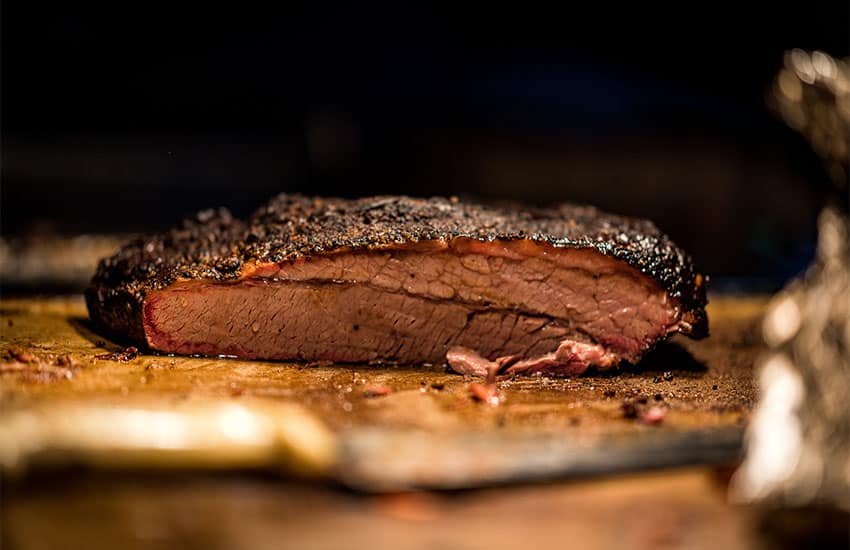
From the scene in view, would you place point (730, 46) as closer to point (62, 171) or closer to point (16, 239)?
point (16, 239)

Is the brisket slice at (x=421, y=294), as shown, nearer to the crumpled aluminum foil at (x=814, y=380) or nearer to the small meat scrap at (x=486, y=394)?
the small meat scrap at (x=486, y=394)

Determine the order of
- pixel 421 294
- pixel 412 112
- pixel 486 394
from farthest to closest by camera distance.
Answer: pixel 412 112
pixel 421 294
pixel 486 394

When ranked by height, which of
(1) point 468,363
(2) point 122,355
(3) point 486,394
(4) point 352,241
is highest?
(4) point 352,241

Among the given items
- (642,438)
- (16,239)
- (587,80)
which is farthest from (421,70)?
(642,438)

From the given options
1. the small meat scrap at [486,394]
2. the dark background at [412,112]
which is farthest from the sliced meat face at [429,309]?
the dark background at [412,112]

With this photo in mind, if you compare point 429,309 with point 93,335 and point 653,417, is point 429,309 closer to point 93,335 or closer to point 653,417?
point 653,417

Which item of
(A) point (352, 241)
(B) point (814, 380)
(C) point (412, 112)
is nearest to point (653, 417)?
(B) point (814, 380)
